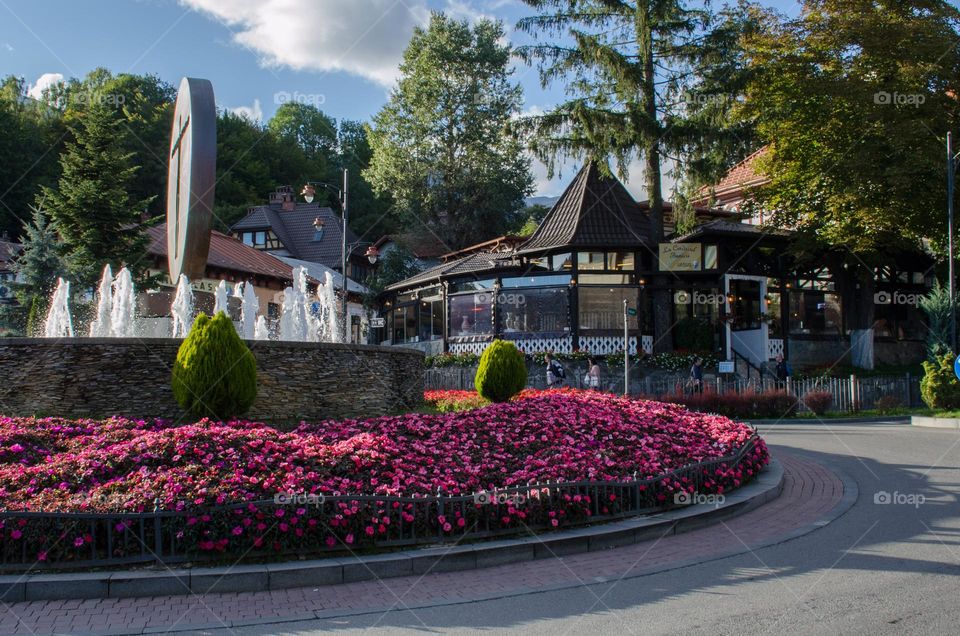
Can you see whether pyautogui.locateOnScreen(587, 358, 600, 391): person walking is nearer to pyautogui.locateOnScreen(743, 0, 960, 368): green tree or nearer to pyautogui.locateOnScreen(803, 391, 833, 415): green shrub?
pyautogui.locateOnScreen(803, 391, 833, 415): green shrub

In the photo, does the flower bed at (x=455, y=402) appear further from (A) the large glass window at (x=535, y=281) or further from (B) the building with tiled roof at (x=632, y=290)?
(A) the large glass window at (x=535, y=281)

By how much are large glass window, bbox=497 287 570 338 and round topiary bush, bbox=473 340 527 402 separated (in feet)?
49.8

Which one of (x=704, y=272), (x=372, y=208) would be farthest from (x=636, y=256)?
(x=372, y=208)

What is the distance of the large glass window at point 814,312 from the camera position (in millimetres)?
34781

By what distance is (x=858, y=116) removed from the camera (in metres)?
30.3

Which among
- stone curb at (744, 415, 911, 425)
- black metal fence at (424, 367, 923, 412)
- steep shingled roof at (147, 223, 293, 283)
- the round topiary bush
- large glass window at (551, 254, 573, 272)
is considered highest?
steep shingled roof at (147, 223, 293, 283)

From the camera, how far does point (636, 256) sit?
3159cm

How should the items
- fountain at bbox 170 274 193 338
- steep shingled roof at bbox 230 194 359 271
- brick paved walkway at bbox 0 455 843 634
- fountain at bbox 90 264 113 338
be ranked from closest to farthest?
brick paved walkway at bbox 0 455 843 634
fountain at bbox 170 274 193 338
fountain at bbox 90 264 113 338
steep shingled roof at bbox 230 194 359 271

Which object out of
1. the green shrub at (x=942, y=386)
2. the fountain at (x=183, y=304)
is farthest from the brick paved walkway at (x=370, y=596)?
the green shrub at (x=942, y=386)

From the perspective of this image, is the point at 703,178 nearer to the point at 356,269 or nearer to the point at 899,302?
the point at 899,302

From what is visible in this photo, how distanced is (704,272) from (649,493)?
→ 77.6 ft

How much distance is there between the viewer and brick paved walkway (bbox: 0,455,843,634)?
575 centimetres

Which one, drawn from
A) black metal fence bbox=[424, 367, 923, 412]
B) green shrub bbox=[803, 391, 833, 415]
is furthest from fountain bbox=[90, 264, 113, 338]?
green shrub bbox=[803, 391, 833, 415]

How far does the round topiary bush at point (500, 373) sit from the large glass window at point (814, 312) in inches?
895
